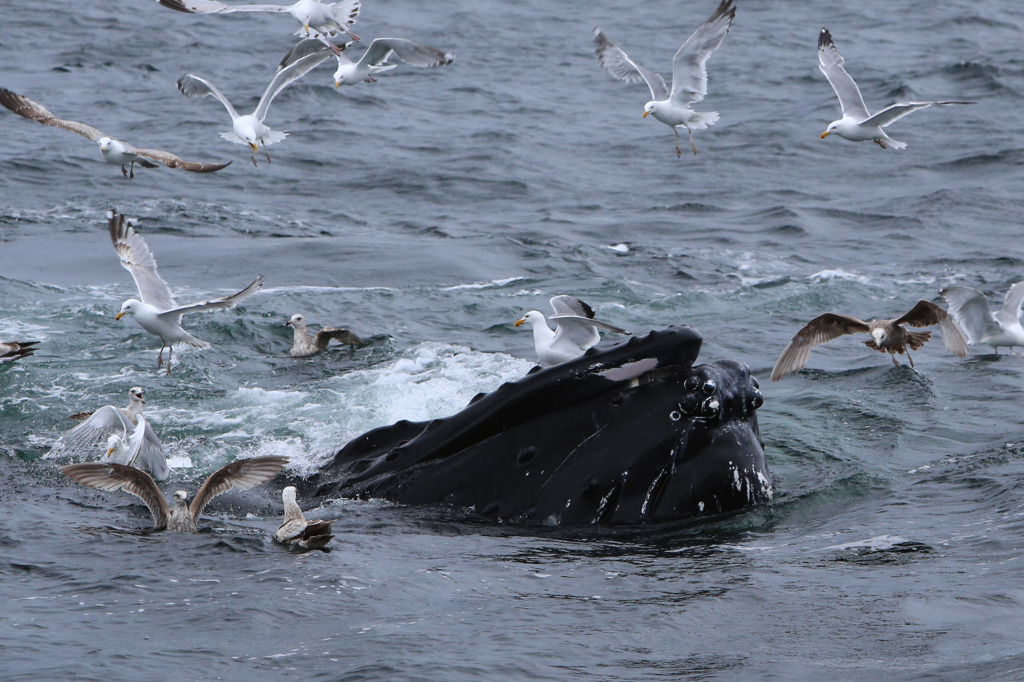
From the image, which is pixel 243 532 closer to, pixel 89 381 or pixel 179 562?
pixel 179 562

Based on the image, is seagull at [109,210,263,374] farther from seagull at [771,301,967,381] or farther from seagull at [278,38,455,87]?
seagull at [771,301,967,381]

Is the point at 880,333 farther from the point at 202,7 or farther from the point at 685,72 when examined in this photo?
the point at 202,7

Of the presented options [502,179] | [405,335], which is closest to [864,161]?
[502,179]

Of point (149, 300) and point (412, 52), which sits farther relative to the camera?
point (412, 52)

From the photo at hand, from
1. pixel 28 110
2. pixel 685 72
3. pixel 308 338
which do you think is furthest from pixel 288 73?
pixel 308 338

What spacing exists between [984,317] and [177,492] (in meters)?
8.50

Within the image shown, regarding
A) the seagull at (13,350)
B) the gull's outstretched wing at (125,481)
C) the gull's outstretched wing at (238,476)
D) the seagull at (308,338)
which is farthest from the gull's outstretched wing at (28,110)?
the gull's outstretched wing at (238,476)

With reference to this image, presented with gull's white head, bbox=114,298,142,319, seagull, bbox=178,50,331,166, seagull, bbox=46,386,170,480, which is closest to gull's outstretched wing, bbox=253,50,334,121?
seagull, bbox=178,50,331,166

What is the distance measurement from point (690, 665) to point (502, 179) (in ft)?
64.0

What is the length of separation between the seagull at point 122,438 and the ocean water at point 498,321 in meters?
0.30

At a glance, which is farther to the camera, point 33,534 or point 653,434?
point 33,534

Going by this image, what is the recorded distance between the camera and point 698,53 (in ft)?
57.2

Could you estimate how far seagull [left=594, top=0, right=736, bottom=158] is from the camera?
16.9m

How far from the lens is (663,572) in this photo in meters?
6.95
